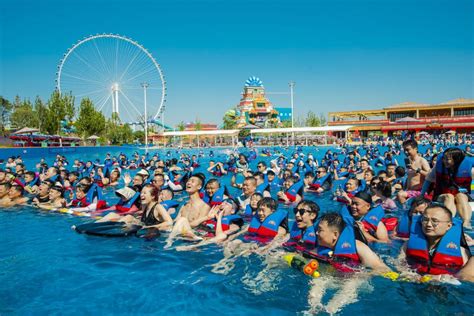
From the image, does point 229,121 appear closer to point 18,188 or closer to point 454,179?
point 18,188

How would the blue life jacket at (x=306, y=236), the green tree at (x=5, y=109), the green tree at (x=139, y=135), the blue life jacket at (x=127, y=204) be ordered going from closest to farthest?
the blue life jacket at (x=306, y=236), the blue life jacket at (x=127, y=204), the green tree at (x=5, y=109), the green tree at (x=139, y=135)

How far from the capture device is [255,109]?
8450 centimetres

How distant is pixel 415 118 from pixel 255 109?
3425 cm

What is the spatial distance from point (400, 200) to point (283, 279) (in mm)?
5707

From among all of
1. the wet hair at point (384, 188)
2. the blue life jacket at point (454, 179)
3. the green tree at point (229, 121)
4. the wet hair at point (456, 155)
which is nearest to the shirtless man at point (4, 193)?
the wet hair at point (384, 188)

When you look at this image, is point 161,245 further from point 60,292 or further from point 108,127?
point 108,127

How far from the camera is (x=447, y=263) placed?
4703mm

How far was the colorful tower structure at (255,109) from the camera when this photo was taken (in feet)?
Result: 277

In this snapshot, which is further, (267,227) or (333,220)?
(267,227)

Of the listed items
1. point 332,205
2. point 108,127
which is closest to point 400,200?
point 332,205

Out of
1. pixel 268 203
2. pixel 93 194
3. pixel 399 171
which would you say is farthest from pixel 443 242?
pixel 93 194

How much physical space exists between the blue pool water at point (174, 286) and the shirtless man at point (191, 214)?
18.5 inches

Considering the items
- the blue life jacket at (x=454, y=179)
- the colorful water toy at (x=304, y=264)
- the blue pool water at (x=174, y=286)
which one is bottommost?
the blue pool water at (x=174, y=286)

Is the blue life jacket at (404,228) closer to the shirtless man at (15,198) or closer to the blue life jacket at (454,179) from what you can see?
the blue life jacket at (454,179)
